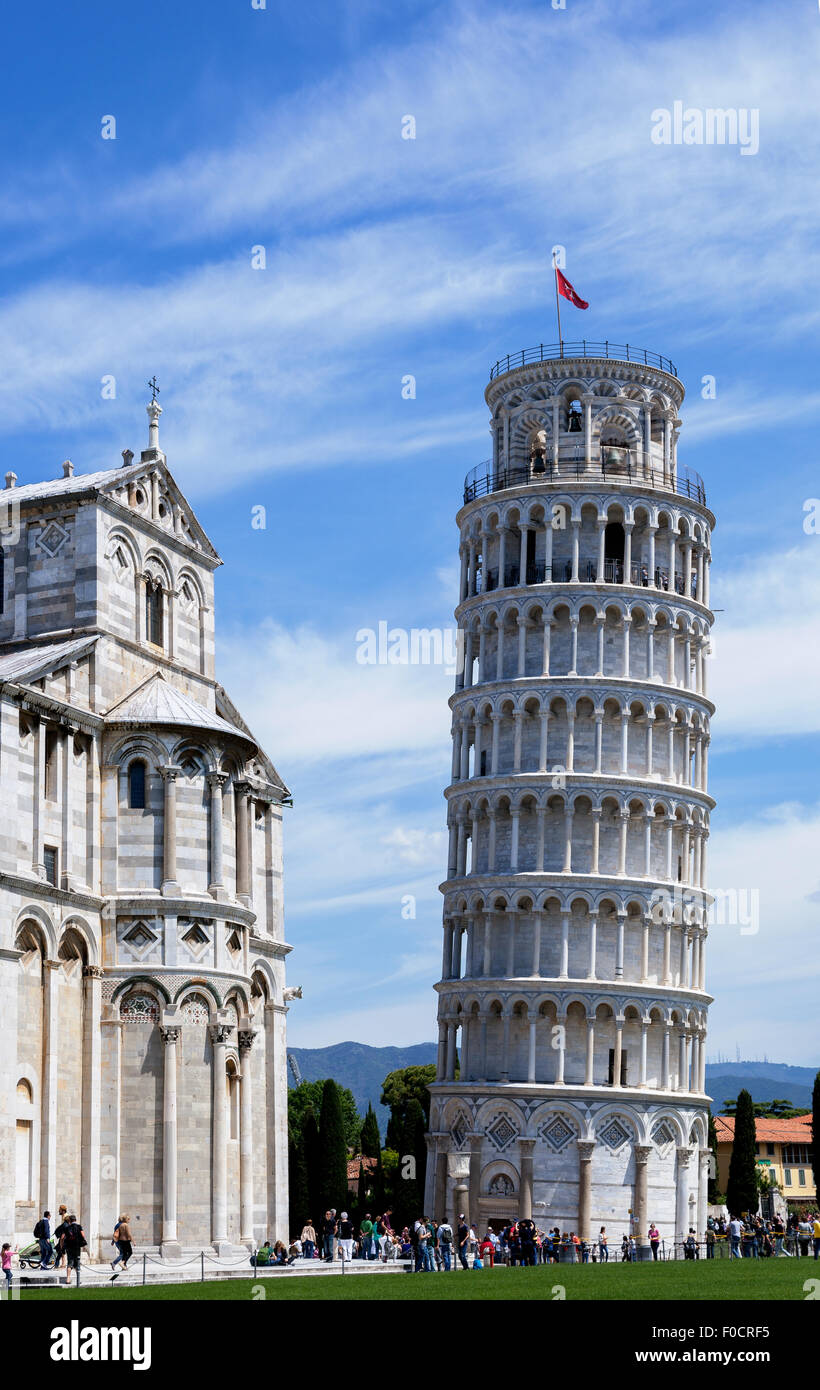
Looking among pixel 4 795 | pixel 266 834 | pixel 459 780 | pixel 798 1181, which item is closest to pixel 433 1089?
pixel 459 780

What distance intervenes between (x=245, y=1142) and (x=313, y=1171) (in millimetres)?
37954

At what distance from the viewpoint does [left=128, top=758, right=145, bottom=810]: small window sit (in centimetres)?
4988

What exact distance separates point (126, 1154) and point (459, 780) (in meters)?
41.6

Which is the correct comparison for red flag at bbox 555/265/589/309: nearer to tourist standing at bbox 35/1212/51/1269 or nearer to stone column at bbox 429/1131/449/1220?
stone column at bbox 429/1131/449/1220

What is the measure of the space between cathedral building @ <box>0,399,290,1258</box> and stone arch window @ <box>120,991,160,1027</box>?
0.04 meters

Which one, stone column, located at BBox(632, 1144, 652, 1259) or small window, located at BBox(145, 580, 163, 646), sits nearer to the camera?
small window, located at BBox(145, 580, 163, 646)

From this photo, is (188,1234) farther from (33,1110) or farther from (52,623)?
(52,623)

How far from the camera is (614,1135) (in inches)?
3162

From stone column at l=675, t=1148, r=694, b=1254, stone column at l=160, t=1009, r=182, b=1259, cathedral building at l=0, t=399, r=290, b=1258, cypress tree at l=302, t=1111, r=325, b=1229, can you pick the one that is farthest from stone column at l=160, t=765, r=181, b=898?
cypress tree at l=302, t=1111, r=325, b=1229

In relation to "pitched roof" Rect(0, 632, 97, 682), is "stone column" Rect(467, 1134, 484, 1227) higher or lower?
lower

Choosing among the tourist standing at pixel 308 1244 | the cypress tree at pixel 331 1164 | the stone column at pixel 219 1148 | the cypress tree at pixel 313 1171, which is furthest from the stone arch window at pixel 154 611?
the cypress tree at pixel 313 1171

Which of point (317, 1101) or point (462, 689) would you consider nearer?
point (462, 689)
